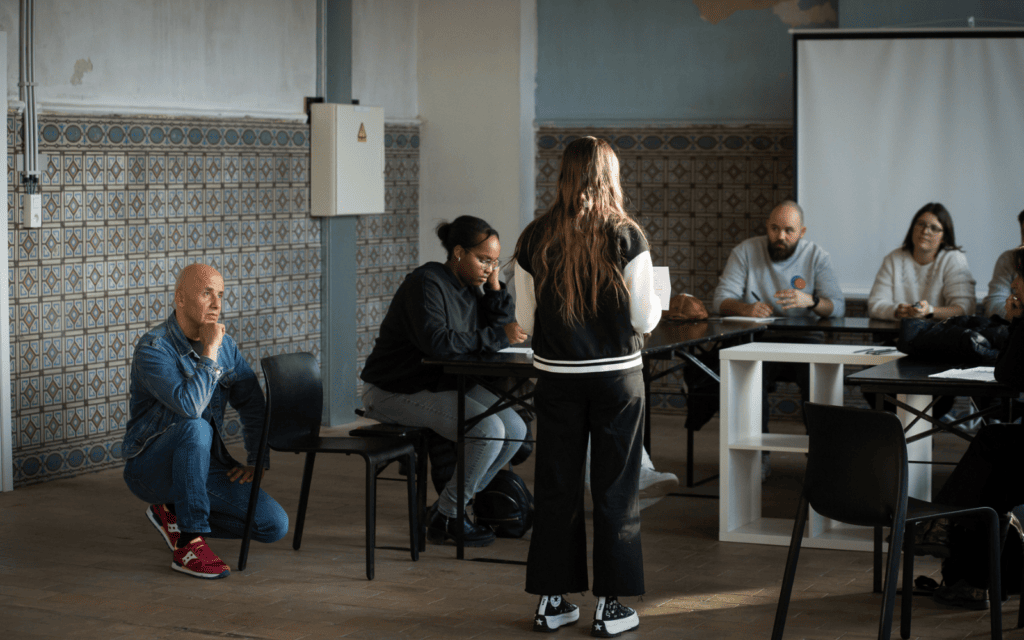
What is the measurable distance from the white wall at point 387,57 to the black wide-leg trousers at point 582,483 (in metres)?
4.80

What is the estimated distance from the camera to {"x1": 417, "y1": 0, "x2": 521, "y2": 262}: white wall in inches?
352

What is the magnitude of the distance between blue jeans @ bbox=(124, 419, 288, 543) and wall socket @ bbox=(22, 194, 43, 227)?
1.86m

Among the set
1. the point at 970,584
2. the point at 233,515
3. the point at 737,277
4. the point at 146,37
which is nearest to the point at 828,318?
the point at 737,277

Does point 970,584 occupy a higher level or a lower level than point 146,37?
lower

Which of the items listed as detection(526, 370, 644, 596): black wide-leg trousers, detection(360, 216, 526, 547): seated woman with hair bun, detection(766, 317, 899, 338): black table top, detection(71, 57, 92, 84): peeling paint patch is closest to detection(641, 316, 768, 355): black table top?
detection(766, 317, 899, 338): black table top

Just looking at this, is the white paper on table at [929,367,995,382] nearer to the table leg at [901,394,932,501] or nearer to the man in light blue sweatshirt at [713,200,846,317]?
the table leg at [901,394,932,501]

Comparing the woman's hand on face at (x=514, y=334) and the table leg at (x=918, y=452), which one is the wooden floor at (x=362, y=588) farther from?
the woman's hand on face at (x=514, y=334)

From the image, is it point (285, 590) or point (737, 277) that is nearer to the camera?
point (285, 590)

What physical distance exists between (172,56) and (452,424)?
3.08 metres

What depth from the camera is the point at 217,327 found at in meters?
4.85

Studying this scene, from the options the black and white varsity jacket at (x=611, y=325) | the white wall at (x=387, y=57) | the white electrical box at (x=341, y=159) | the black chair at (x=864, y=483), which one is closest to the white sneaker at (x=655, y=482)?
the black and white varsity jacket at (x=611, y=325)

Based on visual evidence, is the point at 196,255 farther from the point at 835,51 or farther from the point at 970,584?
the point at 970,584

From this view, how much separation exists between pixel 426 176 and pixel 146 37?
2634 mm

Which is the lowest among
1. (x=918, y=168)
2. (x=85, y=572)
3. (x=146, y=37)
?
(x=85, y=572)
